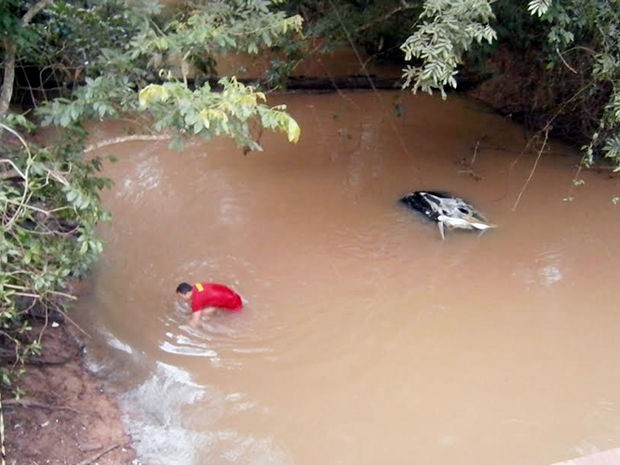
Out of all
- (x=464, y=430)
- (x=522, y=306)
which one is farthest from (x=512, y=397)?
(x=522, y=306)

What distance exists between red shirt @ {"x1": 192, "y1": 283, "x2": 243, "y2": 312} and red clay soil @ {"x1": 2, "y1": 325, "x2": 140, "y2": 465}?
37.3 inches

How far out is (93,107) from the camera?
11.2ft

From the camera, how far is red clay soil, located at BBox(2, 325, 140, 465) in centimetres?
384

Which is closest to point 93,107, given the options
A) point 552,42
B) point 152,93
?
point 152,93

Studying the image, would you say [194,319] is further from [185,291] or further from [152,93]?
[152,93]

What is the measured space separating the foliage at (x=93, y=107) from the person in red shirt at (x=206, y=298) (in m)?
0.98

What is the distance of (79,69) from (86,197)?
5.25 ft

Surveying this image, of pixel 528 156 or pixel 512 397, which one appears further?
pixel 528 156

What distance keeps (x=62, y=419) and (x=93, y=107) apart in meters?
2.04

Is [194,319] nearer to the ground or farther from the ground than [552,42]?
nearer to the ground

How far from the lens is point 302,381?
4.68 metres

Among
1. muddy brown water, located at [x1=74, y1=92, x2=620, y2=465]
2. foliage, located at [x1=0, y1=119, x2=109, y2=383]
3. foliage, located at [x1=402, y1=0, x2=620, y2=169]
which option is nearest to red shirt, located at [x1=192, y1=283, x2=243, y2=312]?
muddy brown water, located at [x1=74, y1=92, x2=620, y2=465]

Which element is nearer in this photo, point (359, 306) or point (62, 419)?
point (62, 419)

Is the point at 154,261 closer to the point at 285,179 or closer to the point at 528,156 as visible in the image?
the point at 285,179
